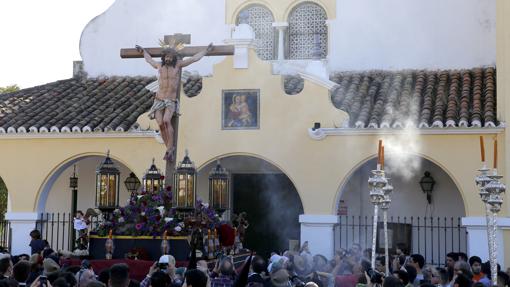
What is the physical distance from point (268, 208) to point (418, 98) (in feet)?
14.6

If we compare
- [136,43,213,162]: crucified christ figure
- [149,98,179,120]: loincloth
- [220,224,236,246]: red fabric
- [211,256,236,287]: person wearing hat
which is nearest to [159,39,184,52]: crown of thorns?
[136,43,213,162]: crucified christ figure

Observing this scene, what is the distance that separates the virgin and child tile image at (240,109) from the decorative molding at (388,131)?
1.32m

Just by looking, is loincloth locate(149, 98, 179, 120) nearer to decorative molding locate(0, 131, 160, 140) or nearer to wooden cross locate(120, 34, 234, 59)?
wooden cross locate(120, 34, 234, 59)

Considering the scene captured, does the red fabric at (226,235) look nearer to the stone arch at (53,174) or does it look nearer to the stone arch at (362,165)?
the stone arch at (362,165)

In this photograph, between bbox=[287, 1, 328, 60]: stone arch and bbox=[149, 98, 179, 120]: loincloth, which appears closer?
bbox=[149, 98, 179, 120]: loincloth

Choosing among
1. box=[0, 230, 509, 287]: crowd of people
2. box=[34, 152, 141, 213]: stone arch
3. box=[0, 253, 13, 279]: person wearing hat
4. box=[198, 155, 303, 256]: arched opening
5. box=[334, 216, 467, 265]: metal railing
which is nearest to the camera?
box=[0, 230, 509, 287]: crowd of people

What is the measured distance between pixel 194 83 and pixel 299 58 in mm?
3022

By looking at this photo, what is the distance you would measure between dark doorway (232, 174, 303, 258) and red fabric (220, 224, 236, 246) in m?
6.53

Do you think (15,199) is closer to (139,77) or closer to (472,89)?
(139,77)

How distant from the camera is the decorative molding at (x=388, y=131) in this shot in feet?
63.5

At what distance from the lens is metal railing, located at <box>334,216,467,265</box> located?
21156mm

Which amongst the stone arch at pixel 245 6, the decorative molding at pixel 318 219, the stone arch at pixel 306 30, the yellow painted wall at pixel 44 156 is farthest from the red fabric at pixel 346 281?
the stone arch at pixel 245 6

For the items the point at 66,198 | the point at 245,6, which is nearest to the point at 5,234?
the point at 66,198

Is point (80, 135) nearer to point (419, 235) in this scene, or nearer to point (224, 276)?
point (419, 235)
